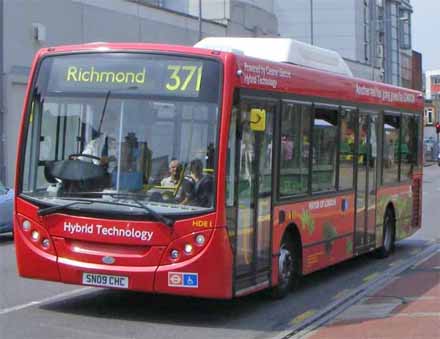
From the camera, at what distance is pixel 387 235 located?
1517 centimetres

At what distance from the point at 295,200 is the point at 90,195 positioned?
2.78 meters

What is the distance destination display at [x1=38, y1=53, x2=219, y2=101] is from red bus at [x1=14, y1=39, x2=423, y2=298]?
0.01 metres

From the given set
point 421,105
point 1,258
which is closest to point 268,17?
point 421,105

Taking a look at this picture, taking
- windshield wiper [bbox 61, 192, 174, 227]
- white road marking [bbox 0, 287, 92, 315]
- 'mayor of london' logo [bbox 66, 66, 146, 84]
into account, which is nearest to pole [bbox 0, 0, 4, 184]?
white road marking [bbox 0, 287, 92, 315]

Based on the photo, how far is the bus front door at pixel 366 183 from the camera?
13211 millimetres

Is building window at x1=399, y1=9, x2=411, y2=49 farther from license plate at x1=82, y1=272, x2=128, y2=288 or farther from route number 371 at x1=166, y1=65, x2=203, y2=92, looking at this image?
license plate at x1=82, y1=272, x2=128, y2=288

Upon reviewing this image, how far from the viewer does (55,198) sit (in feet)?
30.0

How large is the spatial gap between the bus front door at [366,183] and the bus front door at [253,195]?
141 inches

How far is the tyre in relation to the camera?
10375 mm

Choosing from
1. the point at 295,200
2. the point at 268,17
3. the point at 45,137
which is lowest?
the point at 295,200

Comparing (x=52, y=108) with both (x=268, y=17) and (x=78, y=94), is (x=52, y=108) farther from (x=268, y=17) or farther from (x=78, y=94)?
(x=268, y=17)

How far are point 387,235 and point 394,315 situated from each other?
5.74m

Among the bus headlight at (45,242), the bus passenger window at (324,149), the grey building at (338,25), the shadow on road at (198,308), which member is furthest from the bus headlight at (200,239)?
the grey building at (338,25)

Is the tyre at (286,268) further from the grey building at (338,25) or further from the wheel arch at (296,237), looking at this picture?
the grey building at (338,25)
